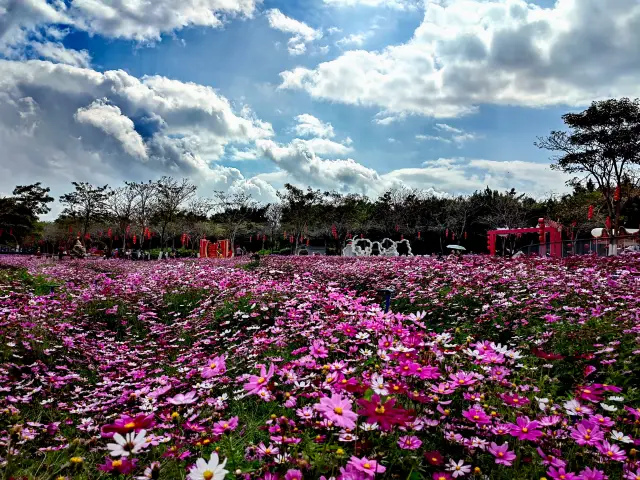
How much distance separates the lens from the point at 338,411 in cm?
129

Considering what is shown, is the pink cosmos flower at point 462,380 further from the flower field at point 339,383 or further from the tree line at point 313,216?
the tree line at point 313,216

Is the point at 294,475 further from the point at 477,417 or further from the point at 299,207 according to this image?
the point at 299,207

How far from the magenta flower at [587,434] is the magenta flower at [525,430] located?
15 centimetres

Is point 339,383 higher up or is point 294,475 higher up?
point 339,383

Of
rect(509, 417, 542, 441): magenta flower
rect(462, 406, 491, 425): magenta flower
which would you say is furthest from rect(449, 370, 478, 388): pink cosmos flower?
rect(509, 417, 542, 441): magenta flower

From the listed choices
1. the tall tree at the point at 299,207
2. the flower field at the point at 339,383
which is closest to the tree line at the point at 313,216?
the tall tree at the point at 299,207

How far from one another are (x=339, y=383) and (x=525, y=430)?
2.24ft

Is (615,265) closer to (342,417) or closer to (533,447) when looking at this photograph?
(533,447)

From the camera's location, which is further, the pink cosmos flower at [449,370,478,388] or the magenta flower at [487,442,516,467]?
the pink cosmos flower at [449,370,478,388]

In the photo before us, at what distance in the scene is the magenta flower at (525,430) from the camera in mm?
1485

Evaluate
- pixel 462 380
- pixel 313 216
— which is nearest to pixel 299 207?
pixel 313 216

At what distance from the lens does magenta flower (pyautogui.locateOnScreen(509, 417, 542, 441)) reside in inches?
58.5

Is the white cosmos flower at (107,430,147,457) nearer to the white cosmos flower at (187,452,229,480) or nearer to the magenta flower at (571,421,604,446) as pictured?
the white cosmos flower at (187,452,229,480)

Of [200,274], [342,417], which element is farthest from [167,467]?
[200,274]
